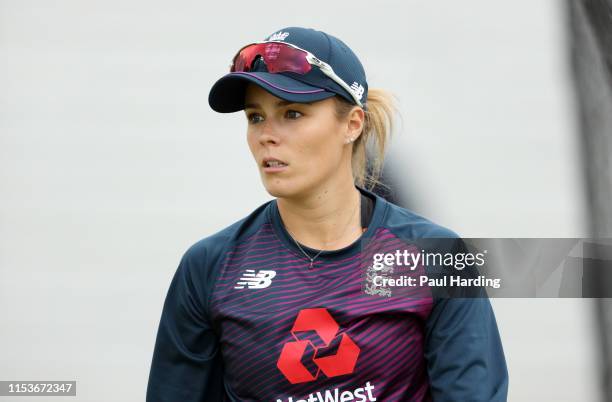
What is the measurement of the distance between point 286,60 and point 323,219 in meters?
0.33

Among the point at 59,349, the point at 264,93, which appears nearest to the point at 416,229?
the point at 264,93

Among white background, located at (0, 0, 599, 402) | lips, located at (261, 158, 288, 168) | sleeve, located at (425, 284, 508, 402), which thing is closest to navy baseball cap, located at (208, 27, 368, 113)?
lips, located at (261, 158, 288, 168)

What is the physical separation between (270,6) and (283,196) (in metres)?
1.06

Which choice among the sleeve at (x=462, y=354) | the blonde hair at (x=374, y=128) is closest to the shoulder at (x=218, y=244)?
the blonde hair at (x=374, y=128)

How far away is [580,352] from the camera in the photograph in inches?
98.9

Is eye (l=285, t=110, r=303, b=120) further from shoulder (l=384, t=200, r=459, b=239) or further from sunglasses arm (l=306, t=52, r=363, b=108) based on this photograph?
shoulder (l=384, t=200, r=459, b=239)

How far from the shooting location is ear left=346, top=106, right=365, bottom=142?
1.63m

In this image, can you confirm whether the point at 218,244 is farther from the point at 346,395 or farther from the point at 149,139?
the point at 149,139

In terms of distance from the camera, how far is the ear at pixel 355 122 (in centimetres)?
163

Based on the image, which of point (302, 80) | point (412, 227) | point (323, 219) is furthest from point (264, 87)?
point (412, 227)

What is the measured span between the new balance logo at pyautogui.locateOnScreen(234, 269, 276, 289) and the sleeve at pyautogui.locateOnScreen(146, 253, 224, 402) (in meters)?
0.08

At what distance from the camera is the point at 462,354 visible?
152 cm
